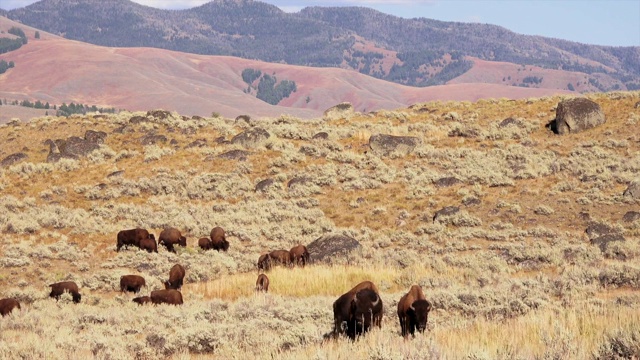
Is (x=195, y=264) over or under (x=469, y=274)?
under

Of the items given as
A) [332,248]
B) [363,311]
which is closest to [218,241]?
[332,248]

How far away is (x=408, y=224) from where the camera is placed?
2647 centimetres

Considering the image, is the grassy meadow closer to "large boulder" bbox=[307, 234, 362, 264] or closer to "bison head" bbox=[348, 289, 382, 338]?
"large boulder" bbox=[307, 234, 362, 264]

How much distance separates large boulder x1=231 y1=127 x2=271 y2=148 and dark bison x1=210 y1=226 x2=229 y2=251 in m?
14.9

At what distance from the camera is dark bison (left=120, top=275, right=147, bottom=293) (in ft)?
60.5

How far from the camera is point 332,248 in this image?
21312mm

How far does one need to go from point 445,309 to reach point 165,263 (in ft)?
38.5

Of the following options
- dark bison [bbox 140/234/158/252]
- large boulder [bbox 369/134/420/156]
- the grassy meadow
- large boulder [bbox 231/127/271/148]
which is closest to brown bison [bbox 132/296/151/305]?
the grassy meadow

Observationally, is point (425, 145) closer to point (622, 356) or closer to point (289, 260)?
point (289, 260)

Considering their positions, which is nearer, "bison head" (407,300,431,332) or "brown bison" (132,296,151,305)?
"bison head" (407,300,431,332)

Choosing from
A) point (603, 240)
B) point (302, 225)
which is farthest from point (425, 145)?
point (603, 240)

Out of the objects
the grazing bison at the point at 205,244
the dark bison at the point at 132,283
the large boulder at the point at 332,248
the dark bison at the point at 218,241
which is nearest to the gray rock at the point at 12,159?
the grazing bison at the point at 205,244

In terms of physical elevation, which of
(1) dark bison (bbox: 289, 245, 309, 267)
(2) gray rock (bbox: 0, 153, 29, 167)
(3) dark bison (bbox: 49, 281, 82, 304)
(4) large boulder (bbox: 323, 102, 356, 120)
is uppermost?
(4) large boulder (bbox: 323, 102, 356, 120)

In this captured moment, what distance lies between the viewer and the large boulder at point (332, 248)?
818 inches
